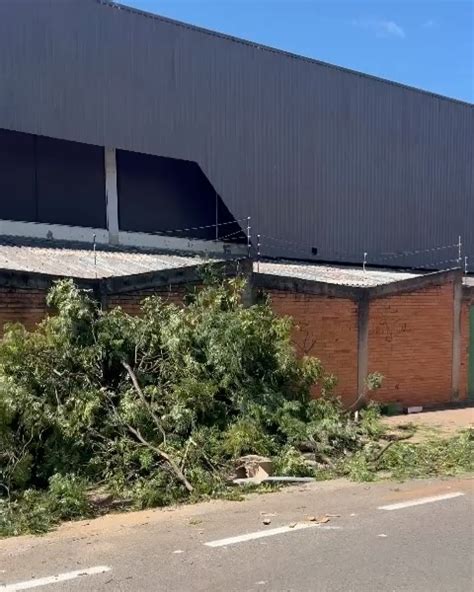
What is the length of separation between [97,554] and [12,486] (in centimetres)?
223

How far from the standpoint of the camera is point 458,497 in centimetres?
785

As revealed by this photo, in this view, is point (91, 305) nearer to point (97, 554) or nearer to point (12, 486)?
point (12, 486)

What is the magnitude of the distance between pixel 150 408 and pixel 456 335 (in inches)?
419

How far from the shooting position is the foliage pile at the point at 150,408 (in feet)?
25.7

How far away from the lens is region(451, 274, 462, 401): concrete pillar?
1716cm

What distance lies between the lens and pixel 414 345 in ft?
53.6

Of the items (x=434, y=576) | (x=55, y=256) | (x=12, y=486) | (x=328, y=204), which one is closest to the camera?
(x=434, y=576)

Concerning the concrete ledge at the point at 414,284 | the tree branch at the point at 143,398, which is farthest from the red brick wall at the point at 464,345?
the tree branch at the point at 143,398

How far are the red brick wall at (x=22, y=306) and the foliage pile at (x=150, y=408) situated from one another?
625 mm

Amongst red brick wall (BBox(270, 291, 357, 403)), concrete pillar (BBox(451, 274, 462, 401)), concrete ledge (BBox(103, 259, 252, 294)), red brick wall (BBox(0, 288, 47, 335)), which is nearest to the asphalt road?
red brick wall (BBox(0, 288, 47, 335))

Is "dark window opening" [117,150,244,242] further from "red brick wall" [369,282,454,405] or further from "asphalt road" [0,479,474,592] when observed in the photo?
"asphalt road" [0,479,474,592]

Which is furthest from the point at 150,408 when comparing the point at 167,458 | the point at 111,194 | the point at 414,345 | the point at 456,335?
the point at 111,194

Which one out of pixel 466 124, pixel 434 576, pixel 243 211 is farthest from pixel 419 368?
pixel 466 124

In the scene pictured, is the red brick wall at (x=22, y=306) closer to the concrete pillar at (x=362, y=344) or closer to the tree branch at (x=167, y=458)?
the tree branch at (x=167, y=458)
